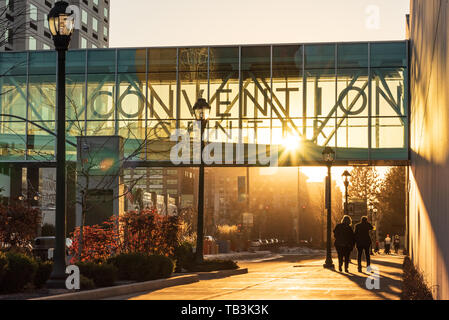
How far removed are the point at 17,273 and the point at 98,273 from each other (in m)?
2.42

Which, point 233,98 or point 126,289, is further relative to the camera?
→ point 233,98

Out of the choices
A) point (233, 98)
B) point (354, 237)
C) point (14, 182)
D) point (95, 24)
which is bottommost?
point (354, 237)

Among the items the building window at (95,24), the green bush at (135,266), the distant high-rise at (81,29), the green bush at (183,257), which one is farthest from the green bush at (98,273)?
the building window at (95,24)

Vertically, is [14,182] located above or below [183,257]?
above

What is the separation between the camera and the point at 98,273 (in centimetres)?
1712

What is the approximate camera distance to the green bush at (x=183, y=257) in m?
25.3

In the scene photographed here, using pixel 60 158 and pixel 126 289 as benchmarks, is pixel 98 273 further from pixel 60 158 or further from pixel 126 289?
pixel 60 158

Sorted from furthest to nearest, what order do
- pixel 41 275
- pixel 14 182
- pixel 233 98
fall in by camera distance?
pixel 14 182, pixel 233 98, pixel 41 275

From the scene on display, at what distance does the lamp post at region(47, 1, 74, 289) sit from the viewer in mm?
14992

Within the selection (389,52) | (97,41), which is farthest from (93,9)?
(389,52)

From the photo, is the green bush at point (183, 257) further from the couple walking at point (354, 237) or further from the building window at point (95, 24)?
the building window at point (95, 24)

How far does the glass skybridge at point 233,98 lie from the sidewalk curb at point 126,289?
19.3 metres

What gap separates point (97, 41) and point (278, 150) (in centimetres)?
7045

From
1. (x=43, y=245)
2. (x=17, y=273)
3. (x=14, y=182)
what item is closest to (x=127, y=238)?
(x=17, y=273)
